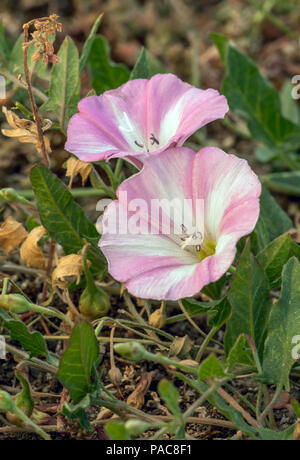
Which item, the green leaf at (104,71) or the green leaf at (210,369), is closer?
the green leaf at (210,369)

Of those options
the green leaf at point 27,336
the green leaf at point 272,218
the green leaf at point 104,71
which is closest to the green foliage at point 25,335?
the green leaf at point 27,336

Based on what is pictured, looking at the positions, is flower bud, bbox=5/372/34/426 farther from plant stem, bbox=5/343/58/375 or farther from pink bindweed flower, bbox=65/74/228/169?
pink bindweed flower, bbox=65/74/228/169

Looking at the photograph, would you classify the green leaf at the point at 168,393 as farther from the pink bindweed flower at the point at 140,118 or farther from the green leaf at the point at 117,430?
the pink bindweed flower at the point at 140,118

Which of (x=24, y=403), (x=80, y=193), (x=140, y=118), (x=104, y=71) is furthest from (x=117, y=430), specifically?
(x=104, y=71)

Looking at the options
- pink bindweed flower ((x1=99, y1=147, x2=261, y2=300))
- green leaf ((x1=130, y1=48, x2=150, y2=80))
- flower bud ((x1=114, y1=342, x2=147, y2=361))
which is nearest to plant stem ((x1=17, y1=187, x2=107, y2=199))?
green leaf ((x1=130, y1=48, x2=150, y2=80))
